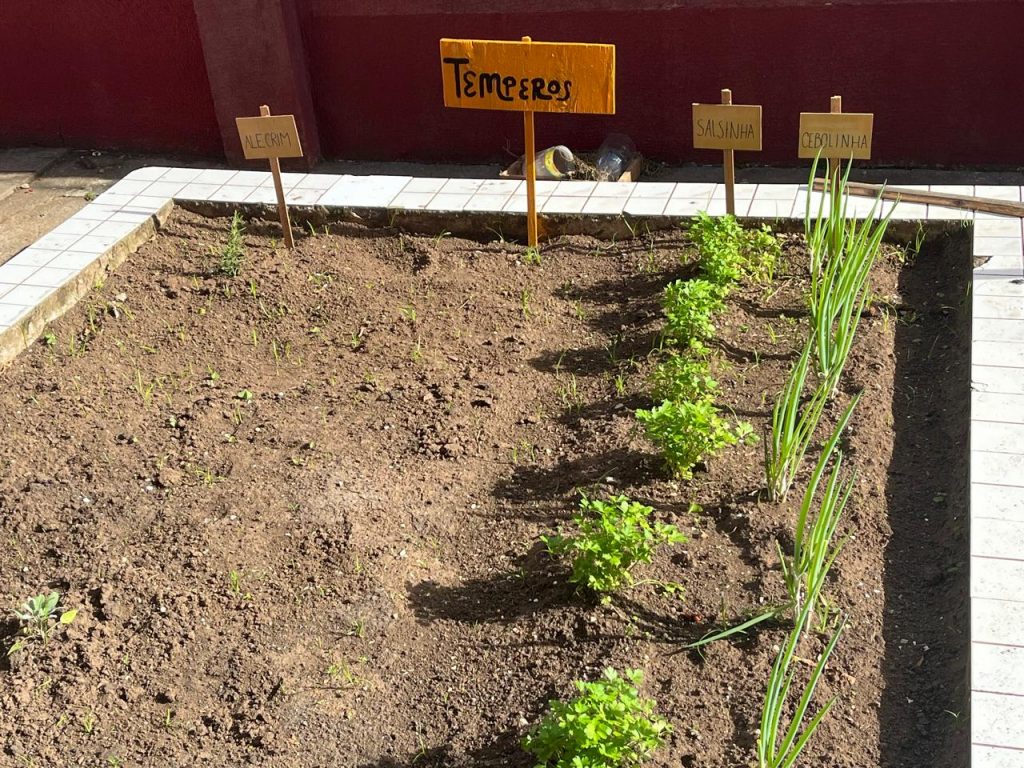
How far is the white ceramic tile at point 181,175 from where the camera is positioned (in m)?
5.68

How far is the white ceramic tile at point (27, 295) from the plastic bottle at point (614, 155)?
2929 mm

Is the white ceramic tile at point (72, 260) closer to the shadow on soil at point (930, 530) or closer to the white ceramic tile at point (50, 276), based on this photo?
the white ceramic tile at point (50, 276)

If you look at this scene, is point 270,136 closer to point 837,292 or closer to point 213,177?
point 213,177

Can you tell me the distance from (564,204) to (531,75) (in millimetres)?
720

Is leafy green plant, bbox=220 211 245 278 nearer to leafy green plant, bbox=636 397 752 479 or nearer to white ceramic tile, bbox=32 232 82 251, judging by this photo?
white ceramic tile, bbox=32 232 82 251

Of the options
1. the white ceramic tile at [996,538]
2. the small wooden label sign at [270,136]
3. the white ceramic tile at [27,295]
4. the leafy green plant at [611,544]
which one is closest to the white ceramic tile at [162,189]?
the small wooden label sign at [270,136]

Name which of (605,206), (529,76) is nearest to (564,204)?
(605,206)

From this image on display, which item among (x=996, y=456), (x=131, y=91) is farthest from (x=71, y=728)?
(x=131, y=91)

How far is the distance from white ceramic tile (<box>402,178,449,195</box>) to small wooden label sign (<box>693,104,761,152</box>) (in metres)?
1.37

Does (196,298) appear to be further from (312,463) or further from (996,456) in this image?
(996,456)

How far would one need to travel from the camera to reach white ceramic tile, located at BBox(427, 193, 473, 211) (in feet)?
16.7

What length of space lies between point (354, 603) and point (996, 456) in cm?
191

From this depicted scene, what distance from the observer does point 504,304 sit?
14.9 ft

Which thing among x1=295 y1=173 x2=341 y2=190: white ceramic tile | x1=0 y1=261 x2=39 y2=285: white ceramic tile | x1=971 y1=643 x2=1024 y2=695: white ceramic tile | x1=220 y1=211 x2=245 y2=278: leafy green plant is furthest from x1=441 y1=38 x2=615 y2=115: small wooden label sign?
x1=971 y1=643 x2=1024 y2=695: white ceramic tile
